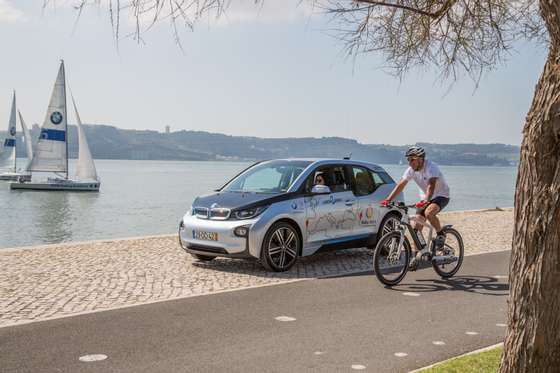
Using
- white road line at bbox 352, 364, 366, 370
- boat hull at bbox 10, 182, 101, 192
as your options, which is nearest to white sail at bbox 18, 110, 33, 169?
boat hull at bbox 10, 182, 101, 192

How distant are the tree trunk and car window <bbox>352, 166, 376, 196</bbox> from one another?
24.9 feet

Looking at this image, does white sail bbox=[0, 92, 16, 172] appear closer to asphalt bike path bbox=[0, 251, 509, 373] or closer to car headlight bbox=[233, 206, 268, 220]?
car headlight bbox=[233, 206, 268, 220]

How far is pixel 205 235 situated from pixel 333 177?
2438 mm

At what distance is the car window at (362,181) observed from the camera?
11625 mm

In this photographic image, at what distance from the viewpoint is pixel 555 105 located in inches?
145

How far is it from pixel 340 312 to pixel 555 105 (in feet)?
13.7

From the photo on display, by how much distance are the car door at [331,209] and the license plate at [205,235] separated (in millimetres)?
1457

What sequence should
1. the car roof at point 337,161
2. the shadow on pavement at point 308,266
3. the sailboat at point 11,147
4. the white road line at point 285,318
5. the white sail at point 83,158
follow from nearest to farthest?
the white road line at point 285,318
the shadow on pavement at point 308,266
the car roof at point 337,161
the white sail at point 83,158
the sailboat at point 11,147

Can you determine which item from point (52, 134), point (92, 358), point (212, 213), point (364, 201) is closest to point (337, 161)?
point (364, 201)

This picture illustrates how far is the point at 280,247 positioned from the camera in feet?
33.5

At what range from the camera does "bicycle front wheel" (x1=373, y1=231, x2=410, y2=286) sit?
8906 millimetres

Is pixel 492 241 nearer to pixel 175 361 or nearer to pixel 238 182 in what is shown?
pixel 238 182

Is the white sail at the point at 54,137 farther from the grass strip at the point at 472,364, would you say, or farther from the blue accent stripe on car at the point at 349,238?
the grass strip at the point at 472,364

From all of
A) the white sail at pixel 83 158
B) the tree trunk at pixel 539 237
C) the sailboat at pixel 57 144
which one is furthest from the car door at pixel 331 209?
the white sail at pixel 83 158
